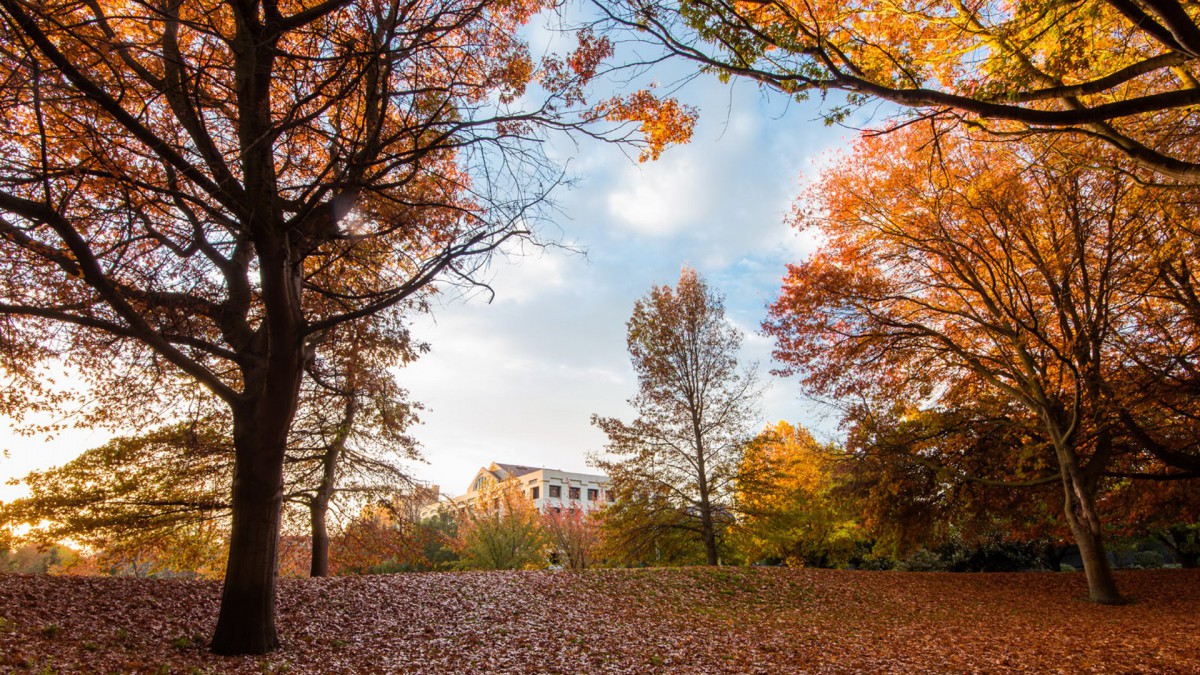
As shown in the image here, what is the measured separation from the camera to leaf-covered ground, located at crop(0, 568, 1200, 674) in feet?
20.1

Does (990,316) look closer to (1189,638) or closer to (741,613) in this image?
(1189,638)

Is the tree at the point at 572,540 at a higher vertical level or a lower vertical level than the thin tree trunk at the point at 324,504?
lower

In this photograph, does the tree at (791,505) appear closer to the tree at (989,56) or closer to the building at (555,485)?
the tree at (989,56)

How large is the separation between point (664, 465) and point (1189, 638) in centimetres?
1123

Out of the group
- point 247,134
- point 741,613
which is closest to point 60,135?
point 247,134

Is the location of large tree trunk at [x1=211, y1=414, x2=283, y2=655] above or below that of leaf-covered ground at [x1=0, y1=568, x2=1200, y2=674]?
above

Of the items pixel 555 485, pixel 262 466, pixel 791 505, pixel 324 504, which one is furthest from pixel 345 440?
pixel 555 485

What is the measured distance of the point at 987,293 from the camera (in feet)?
42.4

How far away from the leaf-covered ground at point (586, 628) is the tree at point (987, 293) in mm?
4059

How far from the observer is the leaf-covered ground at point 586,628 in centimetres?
612

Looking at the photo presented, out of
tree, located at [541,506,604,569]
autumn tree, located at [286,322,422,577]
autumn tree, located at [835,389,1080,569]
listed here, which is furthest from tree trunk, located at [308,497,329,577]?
autumn tree, located at [835,389,1080,569]

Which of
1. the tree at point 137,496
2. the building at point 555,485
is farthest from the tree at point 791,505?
the building at point 555,485

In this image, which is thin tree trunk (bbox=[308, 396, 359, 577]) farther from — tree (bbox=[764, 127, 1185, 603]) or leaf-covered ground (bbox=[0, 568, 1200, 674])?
tree (bbox=[764, 127, 1185, 603])

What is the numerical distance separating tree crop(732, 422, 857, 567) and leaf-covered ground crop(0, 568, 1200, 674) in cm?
397
